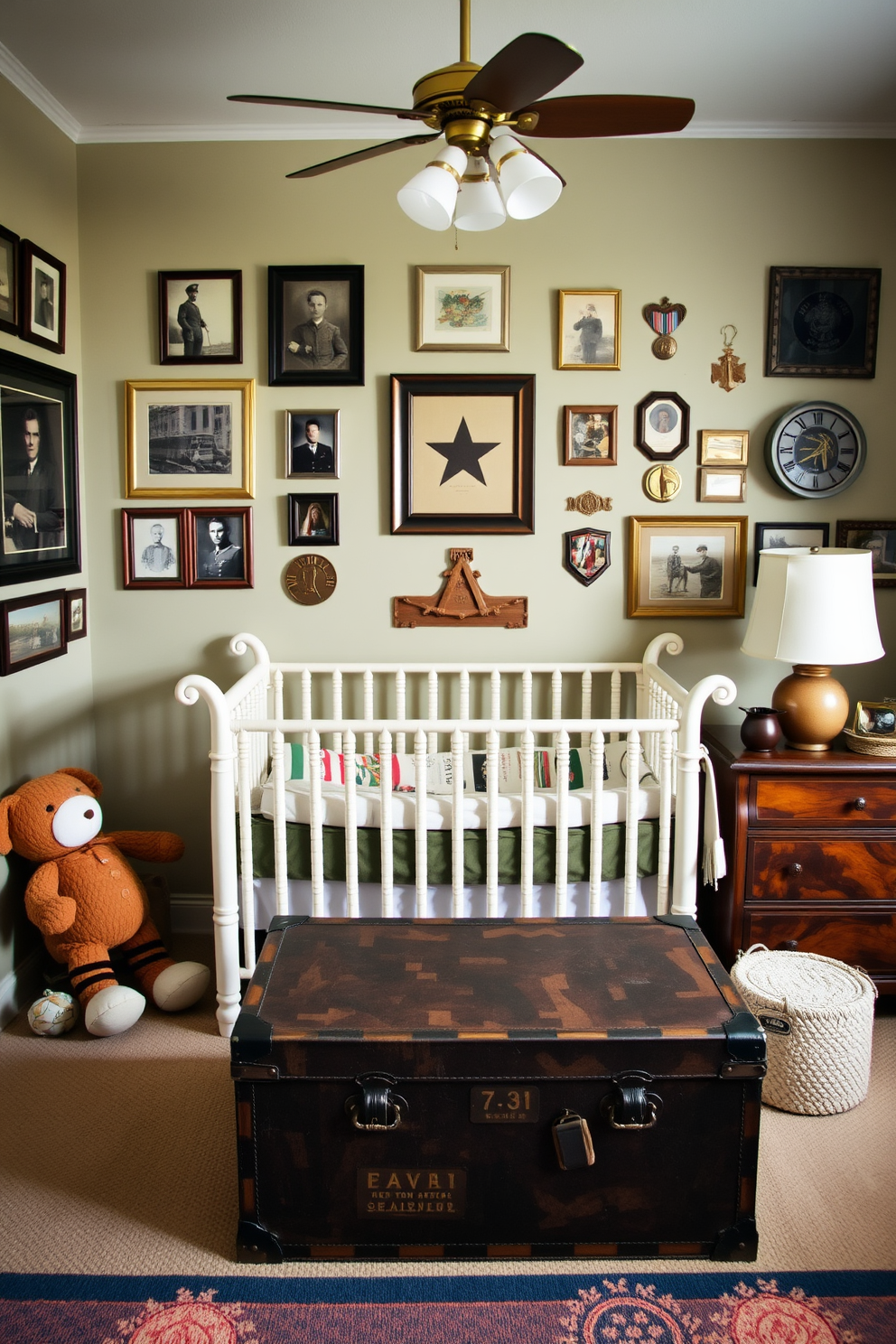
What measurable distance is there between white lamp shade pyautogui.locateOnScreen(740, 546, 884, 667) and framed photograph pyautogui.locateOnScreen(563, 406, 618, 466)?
0.71 m

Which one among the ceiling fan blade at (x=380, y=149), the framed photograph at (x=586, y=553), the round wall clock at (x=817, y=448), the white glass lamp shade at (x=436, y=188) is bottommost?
the framed photograph at (x=586, y=553)

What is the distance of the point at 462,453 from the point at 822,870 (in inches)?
63.5

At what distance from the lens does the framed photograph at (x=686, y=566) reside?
3.03m

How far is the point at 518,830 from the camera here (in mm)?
2541

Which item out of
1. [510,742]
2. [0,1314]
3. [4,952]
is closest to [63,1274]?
[0,1314]

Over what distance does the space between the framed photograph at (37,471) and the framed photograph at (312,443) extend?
661mm

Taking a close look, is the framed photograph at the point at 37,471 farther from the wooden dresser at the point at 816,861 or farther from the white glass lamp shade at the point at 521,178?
the wooden dresser at the point at 816,861

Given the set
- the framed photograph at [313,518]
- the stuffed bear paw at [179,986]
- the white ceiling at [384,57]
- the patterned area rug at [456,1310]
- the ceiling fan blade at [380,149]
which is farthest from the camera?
the framed photograph at [313,518]

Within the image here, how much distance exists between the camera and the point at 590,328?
117 inches

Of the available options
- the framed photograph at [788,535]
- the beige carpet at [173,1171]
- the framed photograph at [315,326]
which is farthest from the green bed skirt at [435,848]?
the framed photograph at [315,326]

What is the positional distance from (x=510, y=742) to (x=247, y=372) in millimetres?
1457

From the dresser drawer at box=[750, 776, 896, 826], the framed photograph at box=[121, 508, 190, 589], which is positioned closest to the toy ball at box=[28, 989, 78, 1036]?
the framed photograph at box=[121, 508, 190, 589]

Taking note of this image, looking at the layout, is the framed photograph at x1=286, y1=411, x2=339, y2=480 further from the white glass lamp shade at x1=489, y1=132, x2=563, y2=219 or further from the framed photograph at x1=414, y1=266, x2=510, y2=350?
the white glass lamp shade at x1=489, y1=132, x2=563, y2=219

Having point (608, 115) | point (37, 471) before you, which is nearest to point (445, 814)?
point (37, 471)
